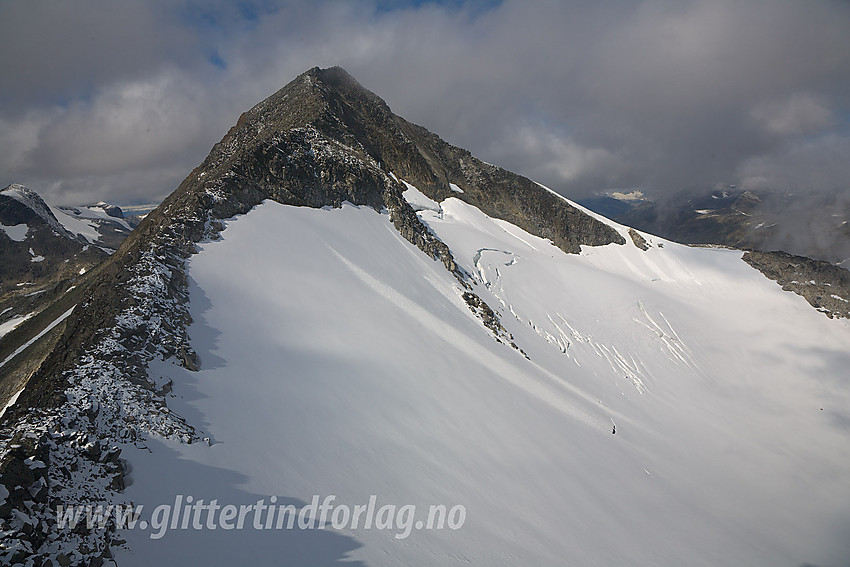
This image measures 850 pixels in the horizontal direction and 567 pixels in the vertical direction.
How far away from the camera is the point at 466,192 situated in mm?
47062

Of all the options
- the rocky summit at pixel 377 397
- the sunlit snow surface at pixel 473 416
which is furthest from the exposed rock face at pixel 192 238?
the sunlit snow surface at pixel 473 416

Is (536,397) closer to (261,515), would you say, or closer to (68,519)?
(261,515)

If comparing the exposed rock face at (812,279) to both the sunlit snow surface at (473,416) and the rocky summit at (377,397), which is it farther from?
the sunlit snow surface at (473,416)

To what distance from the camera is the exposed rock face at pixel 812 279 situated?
47.3 meters

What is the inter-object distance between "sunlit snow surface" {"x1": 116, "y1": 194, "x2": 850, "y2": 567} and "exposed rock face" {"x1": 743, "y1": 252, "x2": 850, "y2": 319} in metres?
9.14

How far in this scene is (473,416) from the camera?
16406mm

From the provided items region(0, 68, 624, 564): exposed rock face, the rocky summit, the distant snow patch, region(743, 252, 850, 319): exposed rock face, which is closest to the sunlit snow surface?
the rocky summit

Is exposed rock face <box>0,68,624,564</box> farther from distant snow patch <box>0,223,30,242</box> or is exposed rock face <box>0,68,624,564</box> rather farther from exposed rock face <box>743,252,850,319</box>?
distant snow patch <box>0,223,30,242</box>

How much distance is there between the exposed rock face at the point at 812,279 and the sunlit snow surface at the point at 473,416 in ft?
30.0

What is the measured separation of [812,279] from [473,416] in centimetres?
5985

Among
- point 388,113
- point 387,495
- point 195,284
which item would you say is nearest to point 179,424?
point 387,495

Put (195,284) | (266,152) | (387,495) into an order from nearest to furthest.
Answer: (387,495), (195,284), (266,152)

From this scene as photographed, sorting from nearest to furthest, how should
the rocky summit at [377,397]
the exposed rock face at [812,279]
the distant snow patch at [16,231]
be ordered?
the rocky summit at [377,397] → the exposed rock face at [812,279] → the distant snow patch at [16,231]

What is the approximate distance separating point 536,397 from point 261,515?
16.6m
